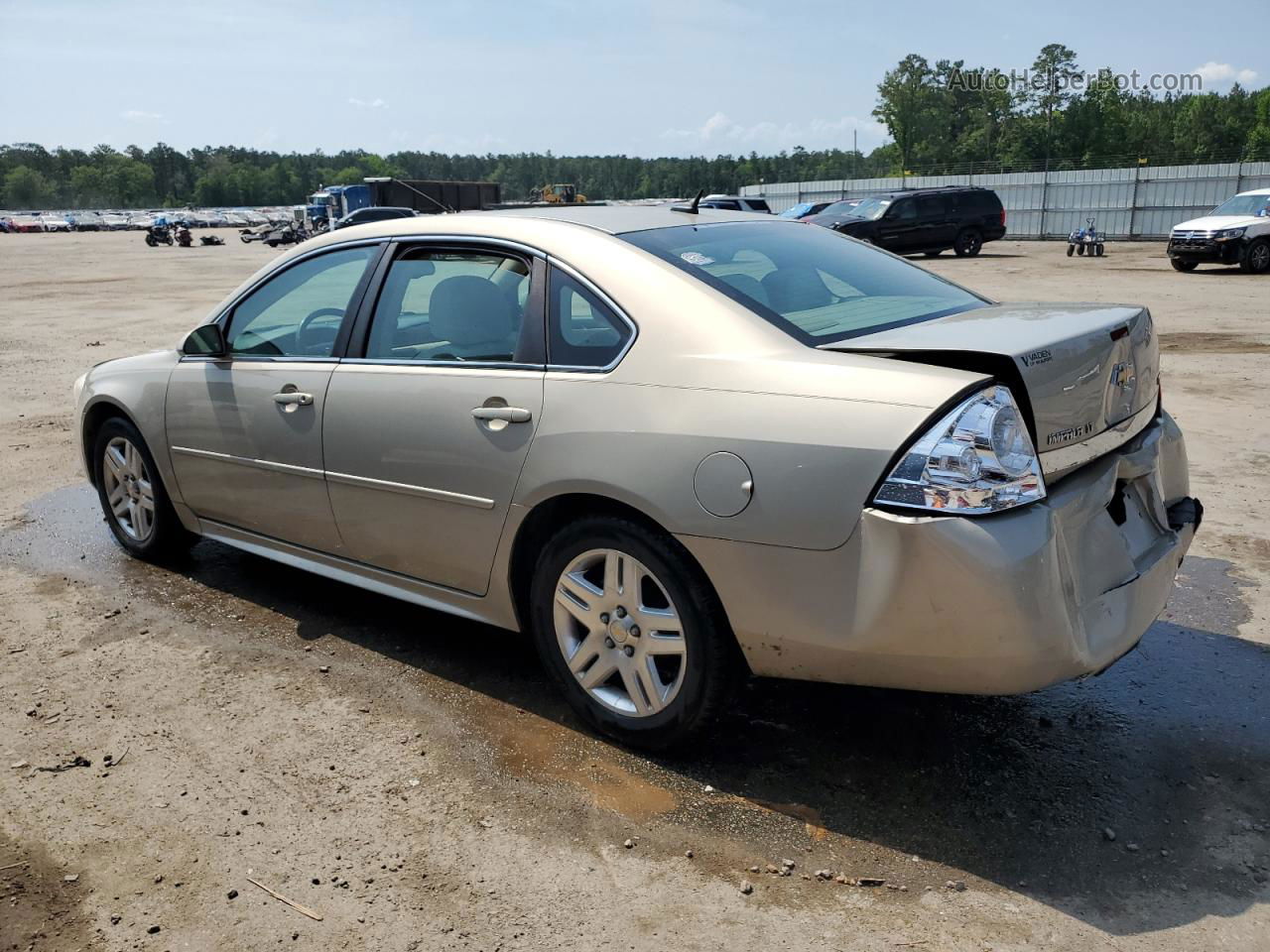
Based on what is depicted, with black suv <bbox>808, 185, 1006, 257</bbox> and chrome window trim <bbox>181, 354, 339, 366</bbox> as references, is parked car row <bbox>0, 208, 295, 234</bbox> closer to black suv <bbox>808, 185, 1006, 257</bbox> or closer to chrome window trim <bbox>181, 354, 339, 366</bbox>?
black suv <bbox>808, 185, 1006, 257</bbox>

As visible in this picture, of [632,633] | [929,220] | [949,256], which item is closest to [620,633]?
[632,633]

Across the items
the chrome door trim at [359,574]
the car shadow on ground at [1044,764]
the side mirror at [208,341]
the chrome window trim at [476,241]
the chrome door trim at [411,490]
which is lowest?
the car shadow on ground at [1044,764]

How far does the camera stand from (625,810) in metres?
3.08

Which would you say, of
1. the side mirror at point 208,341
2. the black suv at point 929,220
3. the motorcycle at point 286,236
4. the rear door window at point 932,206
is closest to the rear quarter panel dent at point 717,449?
the side mirror at point 208,341

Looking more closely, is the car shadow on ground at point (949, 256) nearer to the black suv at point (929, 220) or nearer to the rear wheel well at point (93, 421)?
the black suv at point (929, 220)

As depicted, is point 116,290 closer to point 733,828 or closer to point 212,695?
A: point 212,695

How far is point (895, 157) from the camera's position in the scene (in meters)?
107

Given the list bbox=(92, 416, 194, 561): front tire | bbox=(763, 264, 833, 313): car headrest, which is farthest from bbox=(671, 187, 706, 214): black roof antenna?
bbox=(92, 416, 194, 561): front tire

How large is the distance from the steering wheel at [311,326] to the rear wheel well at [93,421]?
139 centimetres

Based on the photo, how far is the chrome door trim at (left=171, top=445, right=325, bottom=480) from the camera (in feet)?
13.6

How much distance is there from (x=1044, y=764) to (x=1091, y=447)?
0.99 m

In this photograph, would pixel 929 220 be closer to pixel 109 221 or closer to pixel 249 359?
pixel 249 359

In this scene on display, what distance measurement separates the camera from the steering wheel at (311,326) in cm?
416

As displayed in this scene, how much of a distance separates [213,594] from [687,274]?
2.91 metres
